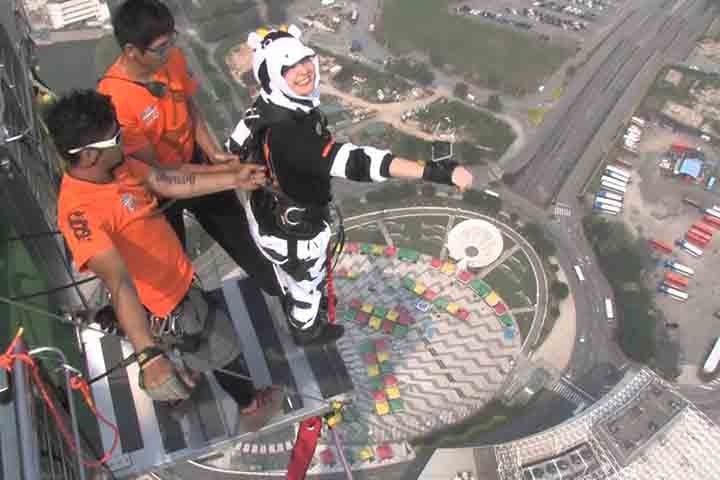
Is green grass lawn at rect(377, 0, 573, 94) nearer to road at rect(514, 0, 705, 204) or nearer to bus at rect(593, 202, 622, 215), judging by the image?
road at rect(514, 0, 705, 204)

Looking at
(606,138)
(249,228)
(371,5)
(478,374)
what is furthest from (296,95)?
(371,5)

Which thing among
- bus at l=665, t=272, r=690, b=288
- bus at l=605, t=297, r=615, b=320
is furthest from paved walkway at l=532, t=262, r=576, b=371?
bus at l=665, t=272, r=690, b=288

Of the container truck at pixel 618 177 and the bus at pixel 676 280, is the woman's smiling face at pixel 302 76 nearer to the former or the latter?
the bus at pixel 676 280

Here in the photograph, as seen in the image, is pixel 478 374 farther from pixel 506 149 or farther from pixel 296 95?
pixel 296 95

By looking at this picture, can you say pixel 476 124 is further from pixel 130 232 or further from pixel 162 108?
pixel 130 232

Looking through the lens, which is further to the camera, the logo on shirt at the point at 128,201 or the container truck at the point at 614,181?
the container truck at the point at 614,181

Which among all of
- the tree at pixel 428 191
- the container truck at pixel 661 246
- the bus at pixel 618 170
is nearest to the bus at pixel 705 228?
the container truck at pixel 661 246
